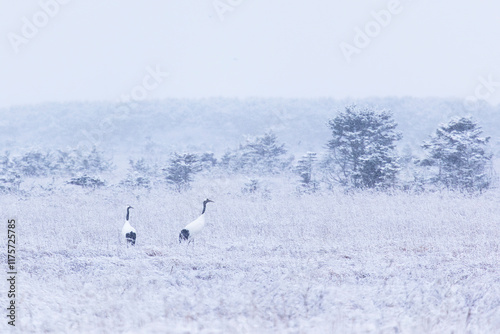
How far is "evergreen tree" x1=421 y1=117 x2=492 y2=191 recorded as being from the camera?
16.7 metres

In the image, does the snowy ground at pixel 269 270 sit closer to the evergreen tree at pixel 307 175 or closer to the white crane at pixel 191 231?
the white crane at pixel 191 231

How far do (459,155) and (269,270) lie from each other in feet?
37.6

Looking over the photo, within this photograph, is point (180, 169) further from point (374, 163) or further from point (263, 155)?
point (374, 163)

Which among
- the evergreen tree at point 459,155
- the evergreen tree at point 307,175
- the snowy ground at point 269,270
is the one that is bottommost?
the snowy ground at point 269,270

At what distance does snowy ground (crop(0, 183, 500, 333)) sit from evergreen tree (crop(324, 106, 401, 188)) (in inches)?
140

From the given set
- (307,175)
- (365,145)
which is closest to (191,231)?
(307,175)

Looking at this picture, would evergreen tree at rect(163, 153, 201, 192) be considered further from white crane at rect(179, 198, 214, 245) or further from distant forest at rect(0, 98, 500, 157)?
distant forest at rect(0, 98, 500, 157)

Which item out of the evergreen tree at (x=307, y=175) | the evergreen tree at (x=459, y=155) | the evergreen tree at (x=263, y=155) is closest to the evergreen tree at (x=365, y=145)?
the evergreen tree at (x=307, y=175)

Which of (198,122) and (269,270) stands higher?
(198,122)

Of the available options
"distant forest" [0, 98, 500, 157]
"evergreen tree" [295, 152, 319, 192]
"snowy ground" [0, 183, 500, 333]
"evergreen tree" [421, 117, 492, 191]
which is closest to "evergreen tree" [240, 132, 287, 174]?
"evergreen tree" [295, 152, 319, 192]

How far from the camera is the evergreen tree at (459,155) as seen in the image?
1672cm

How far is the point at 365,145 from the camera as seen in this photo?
17.6 m

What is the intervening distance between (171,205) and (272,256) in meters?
5.81

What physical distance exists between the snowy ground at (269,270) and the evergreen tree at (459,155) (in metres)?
3.77
